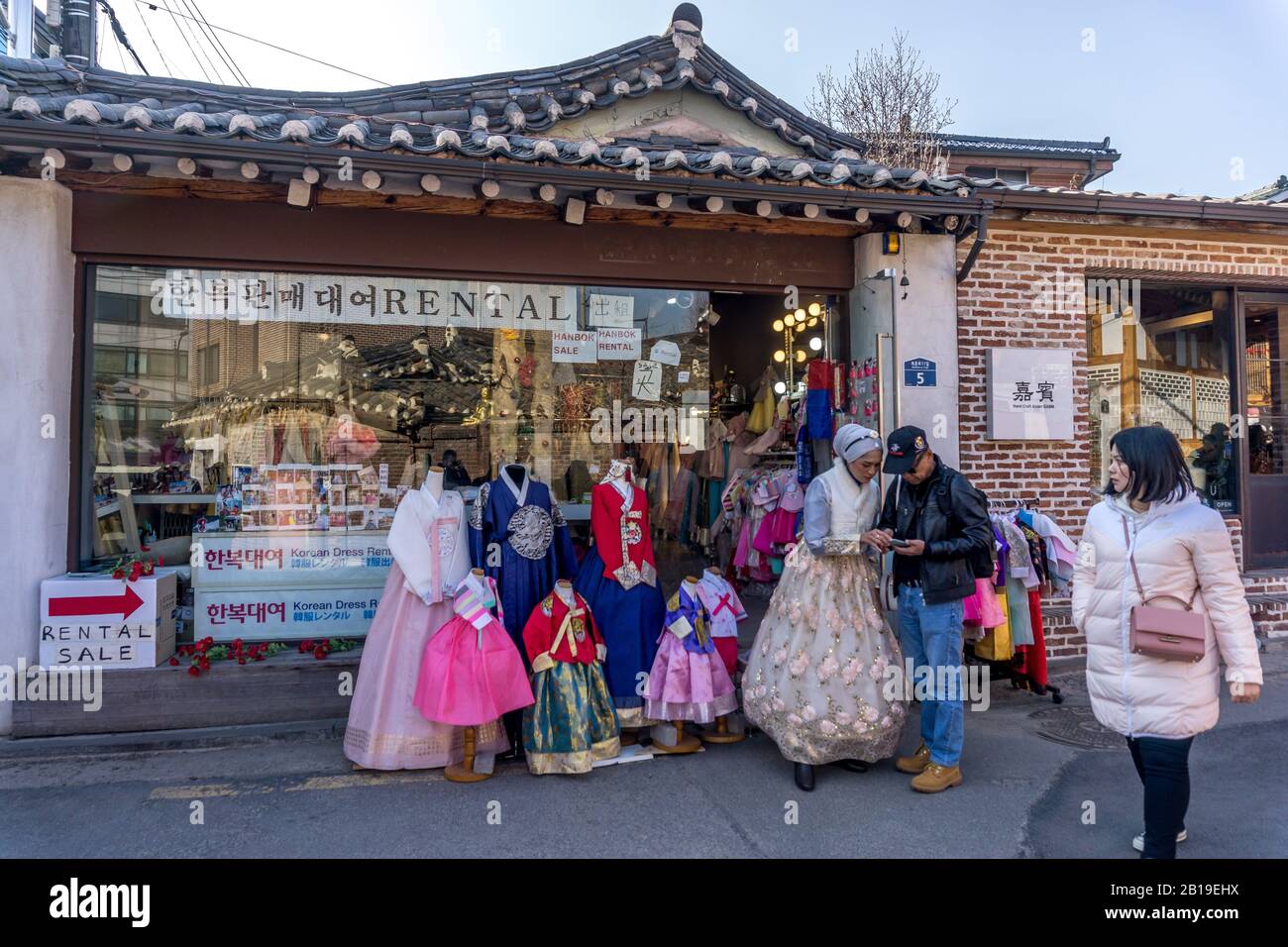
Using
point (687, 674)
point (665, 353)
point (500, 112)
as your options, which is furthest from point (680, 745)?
point (500, 112)

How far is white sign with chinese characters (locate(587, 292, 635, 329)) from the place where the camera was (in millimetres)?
6824

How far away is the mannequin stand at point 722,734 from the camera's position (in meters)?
5.15

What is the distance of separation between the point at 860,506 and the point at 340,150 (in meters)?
3.61

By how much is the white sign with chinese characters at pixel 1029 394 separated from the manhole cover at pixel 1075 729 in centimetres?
216

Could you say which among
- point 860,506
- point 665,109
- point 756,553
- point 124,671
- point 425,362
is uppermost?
point 665,109

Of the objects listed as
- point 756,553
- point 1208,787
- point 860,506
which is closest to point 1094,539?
point 860,506

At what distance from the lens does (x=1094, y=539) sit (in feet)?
11.6

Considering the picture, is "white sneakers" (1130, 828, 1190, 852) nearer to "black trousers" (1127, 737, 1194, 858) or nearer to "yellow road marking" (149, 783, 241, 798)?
"black trousers" (1127, 737, 1194, 858)

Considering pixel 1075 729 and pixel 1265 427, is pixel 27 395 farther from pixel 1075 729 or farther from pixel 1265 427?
pixel 1265 427

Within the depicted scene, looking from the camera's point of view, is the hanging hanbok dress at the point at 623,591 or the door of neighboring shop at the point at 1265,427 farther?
the door of neighboring shop at the point at 1265,427

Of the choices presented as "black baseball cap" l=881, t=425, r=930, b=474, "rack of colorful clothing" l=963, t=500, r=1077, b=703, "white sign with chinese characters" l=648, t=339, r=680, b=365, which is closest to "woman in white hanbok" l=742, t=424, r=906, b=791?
"black baseball cap" l=881, t=425, r=930, b=474

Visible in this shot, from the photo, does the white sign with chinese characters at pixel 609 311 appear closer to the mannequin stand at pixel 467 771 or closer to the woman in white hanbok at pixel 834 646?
the woman in white hanbok at pixel 834 646

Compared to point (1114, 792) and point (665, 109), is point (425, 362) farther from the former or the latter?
point (1114, 792)

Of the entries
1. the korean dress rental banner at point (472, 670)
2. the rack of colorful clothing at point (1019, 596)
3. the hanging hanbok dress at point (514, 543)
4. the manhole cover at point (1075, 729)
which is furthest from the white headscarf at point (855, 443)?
the manhole cover at point (1075, 729)
